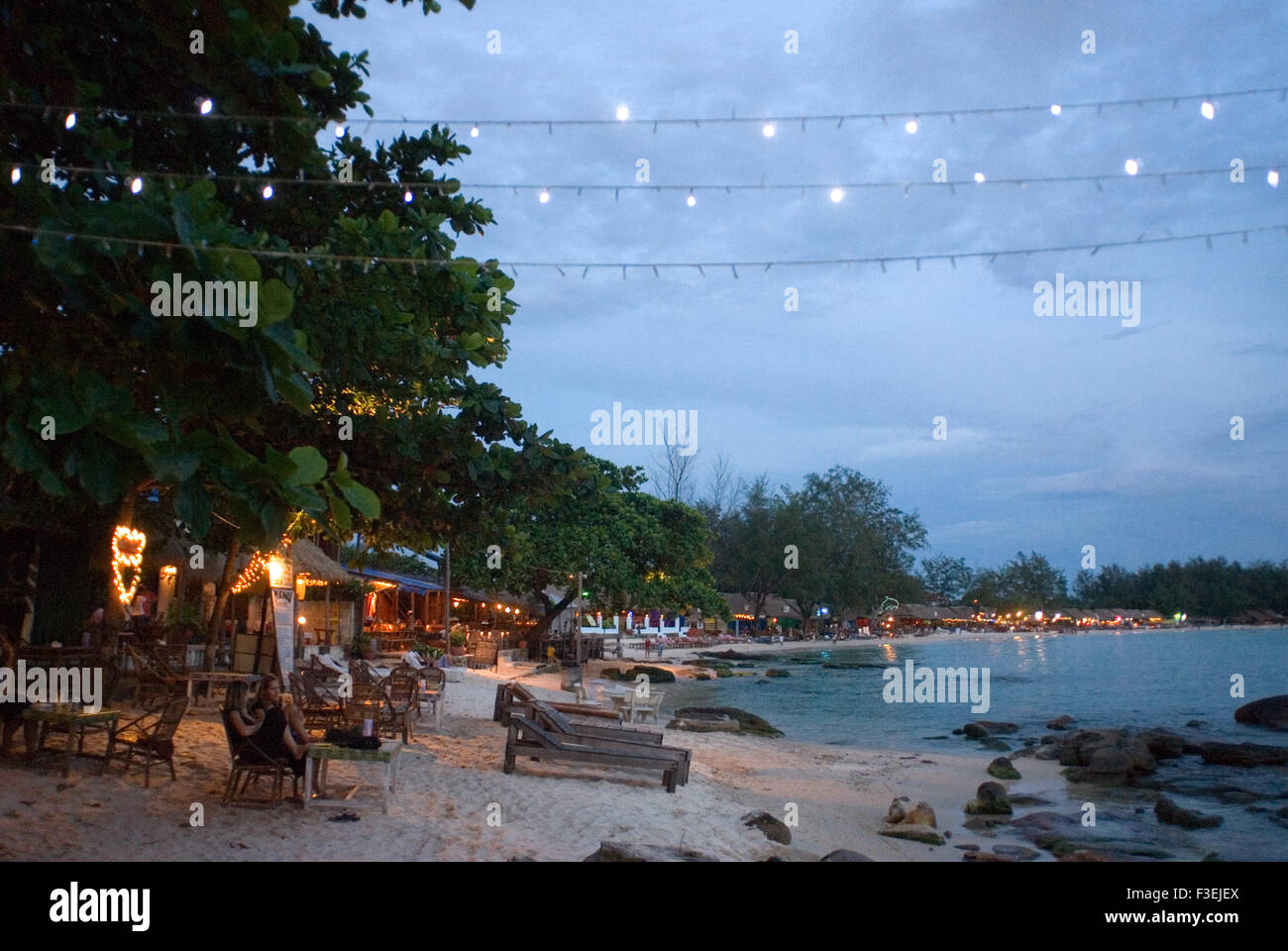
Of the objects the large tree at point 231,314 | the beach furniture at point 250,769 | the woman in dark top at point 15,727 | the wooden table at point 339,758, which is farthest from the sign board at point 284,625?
the beach furniture at point 250,769

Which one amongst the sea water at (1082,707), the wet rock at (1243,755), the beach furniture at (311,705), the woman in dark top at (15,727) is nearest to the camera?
the woman in dark top at (15,727)

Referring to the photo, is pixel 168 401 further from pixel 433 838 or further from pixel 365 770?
pixel 365 770

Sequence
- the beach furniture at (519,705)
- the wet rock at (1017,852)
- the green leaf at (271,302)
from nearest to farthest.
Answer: the green leaf at (271,302), the wet rock at (1017,852), the beach furniture at (519,705)

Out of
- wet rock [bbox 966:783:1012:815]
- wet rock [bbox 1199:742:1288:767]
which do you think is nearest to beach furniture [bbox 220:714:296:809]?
wet rock [bbox 966:783:1012:815]

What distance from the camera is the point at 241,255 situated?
368 centimetres

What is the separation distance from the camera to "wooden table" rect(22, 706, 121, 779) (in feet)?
26.0

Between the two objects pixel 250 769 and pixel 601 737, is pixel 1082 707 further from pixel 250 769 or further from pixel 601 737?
pixel 250 769

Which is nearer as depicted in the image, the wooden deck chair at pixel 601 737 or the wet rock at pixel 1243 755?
the wooden deck chair at pixel 601 737

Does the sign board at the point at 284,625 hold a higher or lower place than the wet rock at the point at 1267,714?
higher

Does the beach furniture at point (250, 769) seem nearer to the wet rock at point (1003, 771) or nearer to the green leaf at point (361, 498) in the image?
the green leaf at point (361, 498)

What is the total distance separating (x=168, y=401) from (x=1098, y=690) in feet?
148

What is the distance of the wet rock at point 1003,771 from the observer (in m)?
17.5

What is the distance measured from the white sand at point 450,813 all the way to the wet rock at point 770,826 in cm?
15
